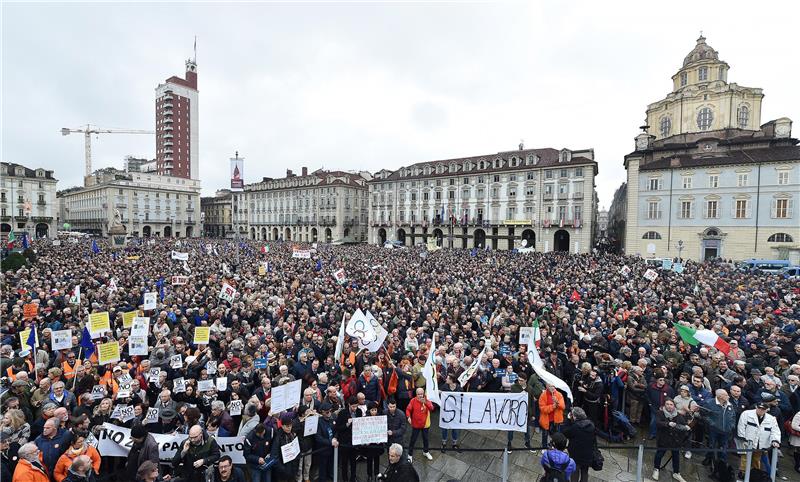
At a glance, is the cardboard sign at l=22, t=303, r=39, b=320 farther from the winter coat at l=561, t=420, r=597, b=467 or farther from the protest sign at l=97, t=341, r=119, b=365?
the winter coat at l=561, t=420, r=597, b=467

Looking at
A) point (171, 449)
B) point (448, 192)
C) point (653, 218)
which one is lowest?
point (171, 449)

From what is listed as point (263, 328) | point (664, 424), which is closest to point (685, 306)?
point (664, 424)

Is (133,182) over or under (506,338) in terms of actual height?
over

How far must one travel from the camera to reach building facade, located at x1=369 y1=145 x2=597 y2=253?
49.1 m

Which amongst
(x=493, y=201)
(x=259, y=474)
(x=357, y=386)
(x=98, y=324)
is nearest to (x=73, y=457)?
(x=259, y=474)

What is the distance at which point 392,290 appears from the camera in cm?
1797

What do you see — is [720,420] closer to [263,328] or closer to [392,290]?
[263,328]

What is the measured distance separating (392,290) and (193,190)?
94032mm

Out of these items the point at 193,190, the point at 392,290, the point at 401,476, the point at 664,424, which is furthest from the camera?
the point at 193,190

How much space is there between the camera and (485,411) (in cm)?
652

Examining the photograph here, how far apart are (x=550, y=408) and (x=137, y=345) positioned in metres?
9.35

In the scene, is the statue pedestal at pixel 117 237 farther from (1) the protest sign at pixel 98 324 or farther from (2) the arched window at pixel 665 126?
(2) the arched window at pixel 665 126

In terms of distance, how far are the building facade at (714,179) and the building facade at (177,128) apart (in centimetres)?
9807

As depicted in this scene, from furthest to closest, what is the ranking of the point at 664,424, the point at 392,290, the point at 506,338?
the point at 392,290 → the point at 506,338 → the point at 664,424
